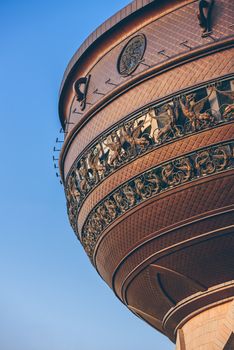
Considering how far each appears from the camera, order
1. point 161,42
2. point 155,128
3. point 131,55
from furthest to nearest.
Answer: point 131,55, point 161,42, point 155,128

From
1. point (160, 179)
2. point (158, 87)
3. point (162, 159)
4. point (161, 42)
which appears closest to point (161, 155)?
point (162, 159)

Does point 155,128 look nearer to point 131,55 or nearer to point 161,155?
point 161,155

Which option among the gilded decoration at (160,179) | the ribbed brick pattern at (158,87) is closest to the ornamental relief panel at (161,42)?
the ribbed brick pattern at (158,87)

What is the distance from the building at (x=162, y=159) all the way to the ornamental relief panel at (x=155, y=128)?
2 centimetres

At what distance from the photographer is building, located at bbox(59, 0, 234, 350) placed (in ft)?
45.1

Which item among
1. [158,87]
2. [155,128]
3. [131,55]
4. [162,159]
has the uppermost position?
[131,55]

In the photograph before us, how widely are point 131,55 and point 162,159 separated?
1.83 m

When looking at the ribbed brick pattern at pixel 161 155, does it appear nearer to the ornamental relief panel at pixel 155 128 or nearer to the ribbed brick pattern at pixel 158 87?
the ornamental relief panel at pixel 155 128

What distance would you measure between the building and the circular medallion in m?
0.02

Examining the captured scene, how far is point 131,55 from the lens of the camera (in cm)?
1488

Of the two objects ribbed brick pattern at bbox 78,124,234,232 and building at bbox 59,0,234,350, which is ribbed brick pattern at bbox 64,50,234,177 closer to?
building at bbox 59,0,234,350

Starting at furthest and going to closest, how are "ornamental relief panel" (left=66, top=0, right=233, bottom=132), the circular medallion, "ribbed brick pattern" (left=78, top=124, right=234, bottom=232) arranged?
the circular medallion < "ornamental relief panel" (left=66, top=0, right=233, bottom=132) < "ribbed brick pattern" (left=78, top=124, right=234, bottom=232)

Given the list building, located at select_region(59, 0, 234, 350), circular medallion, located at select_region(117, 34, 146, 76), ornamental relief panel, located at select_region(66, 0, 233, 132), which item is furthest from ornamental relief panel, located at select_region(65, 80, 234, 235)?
circular medallion, located at select_region(117, 34, 146, 76)

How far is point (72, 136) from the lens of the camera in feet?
51.7
